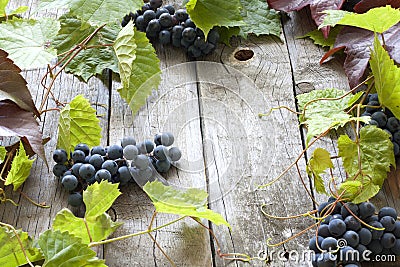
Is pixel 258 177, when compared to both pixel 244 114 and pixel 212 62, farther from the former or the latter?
pixel 212 62

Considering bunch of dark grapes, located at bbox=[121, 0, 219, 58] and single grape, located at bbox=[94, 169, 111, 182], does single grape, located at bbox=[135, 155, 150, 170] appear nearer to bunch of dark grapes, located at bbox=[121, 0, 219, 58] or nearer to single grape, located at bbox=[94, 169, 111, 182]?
single grape, located at bbox=[94, 169, 111, 182]

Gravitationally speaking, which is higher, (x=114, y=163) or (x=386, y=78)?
(x=386, y=78)

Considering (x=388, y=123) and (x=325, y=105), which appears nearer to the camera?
(x=388, y=123)

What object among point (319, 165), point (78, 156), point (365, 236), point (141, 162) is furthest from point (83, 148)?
point (365, 236)

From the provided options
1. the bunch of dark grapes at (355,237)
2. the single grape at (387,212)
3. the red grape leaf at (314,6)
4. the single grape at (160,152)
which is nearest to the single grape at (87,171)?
the single grape at (160,152)

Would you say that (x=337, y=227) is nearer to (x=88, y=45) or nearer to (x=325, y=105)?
(x=325, y=105)

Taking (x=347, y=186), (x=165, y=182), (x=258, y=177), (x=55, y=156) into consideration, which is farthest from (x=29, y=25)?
(x=347, y=186)
